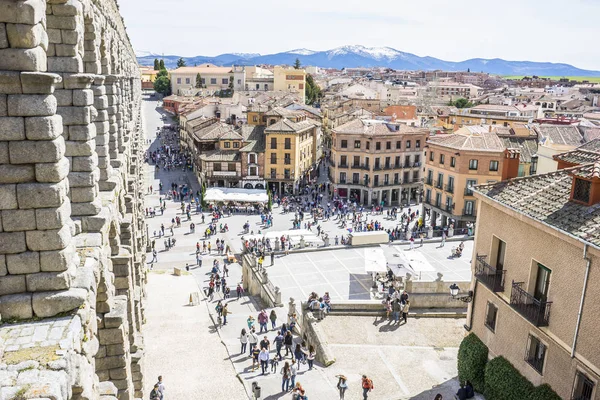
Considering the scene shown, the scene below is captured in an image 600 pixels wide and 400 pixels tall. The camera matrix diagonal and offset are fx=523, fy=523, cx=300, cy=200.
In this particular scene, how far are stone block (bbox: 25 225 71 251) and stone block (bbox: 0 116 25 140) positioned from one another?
1.34 m

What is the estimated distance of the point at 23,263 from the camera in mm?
7426

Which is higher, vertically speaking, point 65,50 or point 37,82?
point 65,50

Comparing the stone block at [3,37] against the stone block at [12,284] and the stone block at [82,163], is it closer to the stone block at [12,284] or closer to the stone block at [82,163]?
the stone block at [12,284]

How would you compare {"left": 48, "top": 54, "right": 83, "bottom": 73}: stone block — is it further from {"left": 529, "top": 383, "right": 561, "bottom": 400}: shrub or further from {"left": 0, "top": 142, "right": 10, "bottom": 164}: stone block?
{"left": 529, "top": 383, "right": 561, "bottom": 400}: shrub

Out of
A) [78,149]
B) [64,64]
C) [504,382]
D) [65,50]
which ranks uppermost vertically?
[65,50]

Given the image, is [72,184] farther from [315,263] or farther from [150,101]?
[150,101]

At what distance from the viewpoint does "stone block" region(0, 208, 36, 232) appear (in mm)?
7191

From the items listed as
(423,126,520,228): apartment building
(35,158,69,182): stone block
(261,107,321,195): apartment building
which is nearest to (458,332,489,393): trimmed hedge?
(35,158,69,182): stone block

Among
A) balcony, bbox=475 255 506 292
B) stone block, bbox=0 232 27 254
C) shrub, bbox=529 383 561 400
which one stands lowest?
shrub, bbox=529 383 561 400

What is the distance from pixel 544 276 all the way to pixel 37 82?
14689mm

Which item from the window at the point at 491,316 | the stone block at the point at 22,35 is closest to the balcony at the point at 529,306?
the window at the point at 491,316

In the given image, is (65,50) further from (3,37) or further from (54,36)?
(3,37)

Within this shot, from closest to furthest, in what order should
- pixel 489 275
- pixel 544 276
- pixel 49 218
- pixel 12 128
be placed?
pixel 12 128 → pixel 49 218 → pixel 544 276 → pixel 489 275

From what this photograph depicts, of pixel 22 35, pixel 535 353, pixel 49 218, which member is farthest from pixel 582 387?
pixel 22 35
